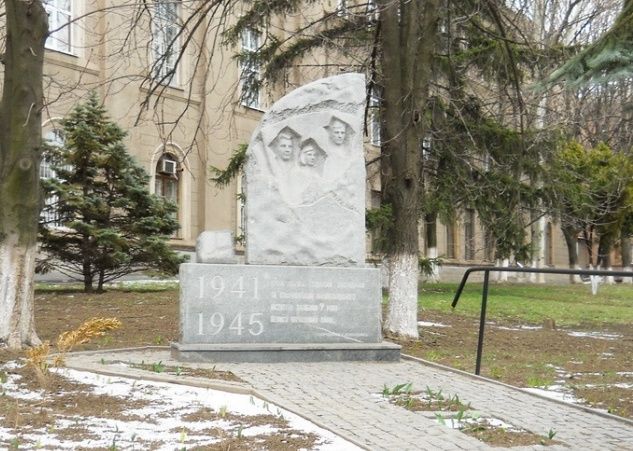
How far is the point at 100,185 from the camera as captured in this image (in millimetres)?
18188

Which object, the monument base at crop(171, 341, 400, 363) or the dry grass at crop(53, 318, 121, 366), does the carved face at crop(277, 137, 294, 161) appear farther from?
the dry grass at crop(53, 318, 121, 366)

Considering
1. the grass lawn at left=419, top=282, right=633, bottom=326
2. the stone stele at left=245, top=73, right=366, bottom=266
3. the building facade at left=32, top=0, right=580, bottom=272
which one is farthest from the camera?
the building facade at left=32, top=0, right=580, bottom=272

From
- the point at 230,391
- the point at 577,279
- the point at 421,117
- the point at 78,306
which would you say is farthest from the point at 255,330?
the point at 577,279

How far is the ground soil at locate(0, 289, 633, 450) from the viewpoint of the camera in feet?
19.4

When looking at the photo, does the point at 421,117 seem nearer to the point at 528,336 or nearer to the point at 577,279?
the point at 528,336

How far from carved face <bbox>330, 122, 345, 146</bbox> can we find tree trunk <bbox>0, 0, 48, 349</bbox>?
3.35 m

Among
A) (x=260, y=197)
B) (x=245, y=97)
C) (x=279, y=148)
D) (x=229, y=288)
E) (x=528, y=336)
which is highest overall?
(x=245, y=97)

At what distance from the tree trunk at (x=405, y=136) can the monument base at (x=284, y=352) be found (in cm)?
204

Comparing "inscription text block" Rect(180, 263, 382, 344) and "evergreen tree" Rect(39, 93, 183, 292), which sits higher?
"evergreen tree" Rect(39, 93, 183, 292)

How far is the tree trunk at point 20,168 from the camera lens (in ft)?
28.7

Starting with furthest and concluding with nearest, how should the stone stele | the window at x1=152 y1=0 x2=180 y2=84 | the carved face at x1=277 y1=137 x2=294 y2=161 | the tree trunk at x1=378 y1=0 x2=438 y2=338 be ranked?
the window at x1=152 y1=0 x2=180 y2=84 → the tree trunk at x1=378 y1=0 x2=438 y2=338 → the carved face at x1=277 y1=137 x2=294 y2=161 → the stone stele

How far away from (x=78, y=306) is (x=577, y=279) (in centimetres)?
2964

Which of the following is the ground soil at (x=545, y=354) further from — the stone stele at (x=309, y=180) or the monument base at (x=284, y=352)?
the stone stele at (x=309, y=180)

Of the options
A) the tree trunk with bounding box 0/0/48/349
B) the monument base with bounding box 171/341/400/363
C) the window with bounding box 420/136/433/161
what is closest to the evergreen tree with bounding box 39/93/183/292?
the window with bounding box 420/136/433/161
